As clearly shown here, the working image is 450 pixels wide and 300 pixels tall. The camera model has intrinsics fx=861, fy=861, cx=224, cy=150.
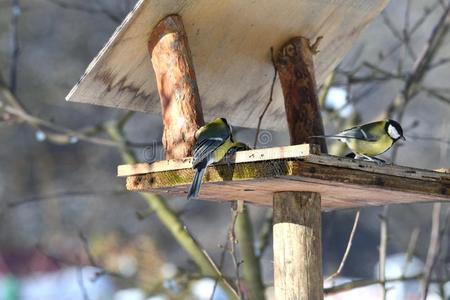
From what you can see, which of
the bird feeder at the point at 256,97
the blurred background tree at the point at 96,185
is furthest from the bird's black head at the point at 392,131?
the blurred background tree at the point at 96,185

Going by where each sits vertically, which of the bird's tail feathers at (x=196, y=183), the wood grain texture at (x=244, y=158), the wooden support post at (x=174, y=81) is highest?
the wooden support post at (x=174, y=81)

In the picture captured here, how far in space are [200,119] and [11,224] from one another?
22.5ft

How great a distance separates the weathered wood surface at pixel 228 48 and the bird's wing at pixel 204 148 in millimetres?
490

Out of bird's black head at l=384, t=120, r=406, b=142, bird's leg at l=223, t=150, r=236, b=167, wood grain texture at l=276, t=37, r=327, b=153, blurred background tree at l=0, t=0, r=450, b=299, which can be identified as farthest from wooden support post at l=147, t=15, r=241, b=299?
blurred background tree at l=0, t=0, r=450, b=299

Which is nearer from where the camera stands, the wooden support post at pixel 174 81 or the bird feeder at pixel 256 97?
the bird feeder at pixel 256 97

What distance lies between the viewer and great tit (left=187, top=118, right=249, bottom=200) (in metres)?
2.13

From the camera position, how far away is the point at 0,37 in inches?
328

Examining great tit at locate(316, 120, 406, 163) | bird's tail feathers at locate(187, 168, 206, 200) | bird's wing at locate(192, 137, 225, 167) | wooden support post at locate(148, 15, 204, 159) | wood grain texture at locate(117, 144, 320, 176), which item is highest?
wooden support post at locate(148, 15, 204, 159)

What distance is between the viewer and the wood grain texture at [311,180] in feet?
6.77

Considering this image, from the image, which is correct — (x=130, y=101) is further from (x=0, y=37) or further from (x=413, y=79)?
(x=0, y=37)

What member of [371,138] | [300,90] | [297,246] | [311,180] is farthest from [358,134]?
[311,180]

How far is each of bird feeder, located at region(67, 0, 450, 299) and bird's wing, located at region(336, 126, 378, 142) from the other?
0.11m

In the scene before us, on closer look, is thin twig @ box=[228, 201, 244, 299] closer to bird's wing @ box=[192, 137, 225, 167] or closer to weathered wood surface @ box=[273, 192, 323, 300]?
weathered wood surface @ box=[273, 192, 323, 300]

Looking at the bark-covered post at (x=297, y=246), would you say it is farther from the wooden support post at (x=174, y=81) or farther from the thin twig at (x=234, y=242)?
the wooden support post at (x=174, y=81)
